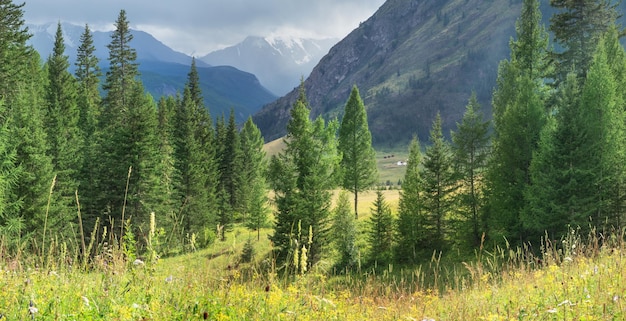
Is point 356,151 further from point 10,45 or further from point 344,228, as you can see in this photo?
point 10,45

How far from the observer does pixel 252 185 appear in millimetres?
51500

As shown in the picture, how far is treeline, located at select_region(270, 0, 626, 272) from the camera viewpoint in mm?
22078

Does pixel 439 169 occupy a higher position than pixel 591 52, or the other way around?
pixel 591 52

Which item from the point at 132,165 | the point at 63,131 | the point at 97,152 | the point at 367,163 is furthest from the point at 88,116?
the point at 367,163

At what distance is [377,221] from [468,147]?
10.1 meters

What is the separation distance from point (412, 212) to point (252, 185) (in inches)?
980

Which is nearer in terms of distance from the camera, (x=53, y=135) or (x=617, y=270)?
(x=617, y=270)

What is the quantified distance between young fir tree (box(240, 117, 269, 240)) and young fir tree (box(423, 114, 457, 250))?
18198 millimetres

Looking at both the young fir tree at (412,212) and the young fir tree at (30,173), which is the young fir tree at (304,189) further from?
the young fir tree at (30,173)

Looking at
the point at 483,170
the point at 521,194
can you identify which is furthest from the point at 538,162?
the point at 483,170

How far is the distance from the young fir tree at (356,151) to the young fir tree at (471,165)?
12.1 metres

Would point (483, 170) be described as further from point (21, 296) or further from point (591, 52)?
point (21, 296)

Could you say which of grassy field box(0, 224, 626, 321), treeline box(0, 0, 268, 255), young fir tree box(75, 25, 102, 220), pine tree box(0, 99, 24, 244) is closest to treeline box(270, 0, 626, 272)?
treeline box(0, 0, 268, 255)

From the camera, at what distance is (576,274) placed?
5.71 m
